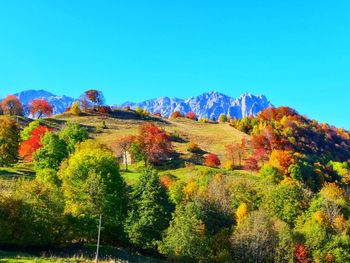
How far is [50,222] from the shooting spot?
156ft

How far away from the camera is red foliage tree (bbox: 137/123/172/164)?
102 meters

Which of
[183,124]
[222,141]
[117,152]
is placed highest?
[183,124]

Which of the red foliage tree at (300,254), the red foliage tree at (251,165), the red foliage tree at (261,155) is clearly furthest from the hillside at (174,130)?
the red foliage tree at (300,254)

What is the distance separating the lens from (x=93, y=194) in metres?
55.8

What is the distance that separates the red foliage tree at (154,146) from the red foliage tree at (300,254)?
49815mm

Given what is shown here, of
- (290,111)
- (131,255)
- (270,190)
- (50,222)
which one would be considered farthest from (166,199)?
(290,111)

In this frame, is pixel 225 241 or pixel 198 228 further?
pixel 225 241

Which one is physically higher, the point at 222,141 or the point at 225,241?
the point at 222,141

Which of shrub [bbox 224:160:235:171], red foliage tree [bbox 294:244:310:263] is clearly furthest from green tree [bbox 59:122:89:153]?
red foliage tree [bbox 294:244:310:263]

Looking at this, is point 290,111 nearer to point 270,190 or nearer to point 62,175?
point 270,190

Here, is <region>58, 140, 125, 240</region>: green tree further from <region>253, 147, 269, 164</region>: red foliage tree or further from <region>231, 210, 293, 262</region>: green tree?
<region>253, 147, 269, 164</region>: red foliage tree

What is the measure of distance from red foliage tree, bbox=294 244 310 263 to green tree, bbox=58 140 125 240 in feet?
95.1

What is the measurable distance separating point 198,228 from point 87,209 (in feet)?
54.7

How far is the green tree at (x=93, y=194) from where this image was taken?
5384 centimetres
